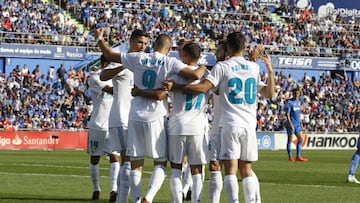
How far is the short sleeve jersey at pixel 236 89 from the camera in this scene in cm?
1269

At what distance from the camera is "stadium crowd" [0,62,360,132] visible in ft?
151

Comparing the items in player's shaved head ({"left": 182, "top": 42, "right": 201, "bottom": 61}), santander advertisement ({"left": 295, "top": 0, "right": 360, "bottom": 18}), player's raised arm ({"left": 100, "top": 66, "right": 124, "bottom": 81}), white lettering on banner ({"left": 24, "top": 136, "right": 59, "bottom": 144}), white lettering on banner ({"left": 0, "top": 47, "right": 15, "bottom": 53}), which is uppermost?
player's shaved head ({"left": 182, "top": 42, "right": 201, "bottom": 61})

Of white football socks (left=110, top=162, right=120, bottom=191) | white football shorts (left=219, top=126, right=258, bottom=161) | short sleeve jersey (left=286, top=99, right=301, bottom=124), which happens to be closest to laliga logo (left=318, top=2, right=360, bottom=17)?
short sleeve jersey (left=286, top=99, right=301, bottom=124)

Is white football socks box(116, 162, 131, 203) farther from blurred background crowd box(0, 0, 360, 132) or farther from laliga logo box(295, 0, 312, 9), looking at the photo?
laliga logo box(295, 0, 312, 9)

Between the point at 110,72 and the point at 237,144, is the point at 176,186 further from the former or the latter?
the point at 110,72

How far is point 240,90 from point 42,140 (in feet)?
105

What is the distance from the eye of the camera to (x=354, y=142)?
173ft

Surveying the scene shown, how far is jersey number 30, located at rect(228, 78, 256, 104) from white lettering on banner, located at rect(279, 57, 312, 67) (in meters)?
48.0

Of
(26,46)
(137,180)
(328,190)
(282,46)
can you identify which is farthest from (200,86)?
(282,46)

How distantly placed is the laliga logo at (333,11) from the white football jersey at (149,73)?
57.8 meters

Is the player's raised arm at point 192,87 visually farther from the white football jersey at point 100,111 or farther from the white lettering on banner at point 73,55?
the white lettering on banner at point 73,55

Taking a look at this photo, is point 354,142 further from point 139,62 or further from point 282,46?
point 139,62

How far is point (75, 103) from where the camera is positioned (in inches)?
1889

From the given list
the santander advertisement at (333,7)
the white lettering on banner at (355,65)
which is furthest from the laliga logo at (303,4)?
the white lettering on banner at (355,65)
